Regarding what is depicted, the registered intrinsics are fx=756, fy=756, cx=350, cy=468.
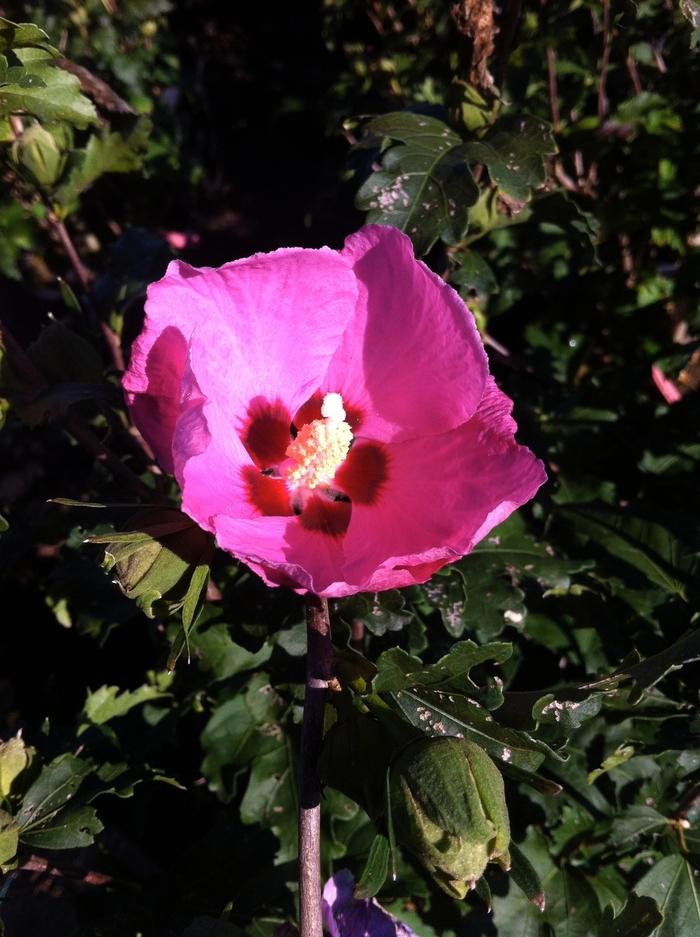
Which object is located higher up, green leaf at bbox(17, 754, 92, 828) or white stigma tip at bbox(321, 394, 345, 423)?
white stigma tip at bbox(321, 394, 345, 423)

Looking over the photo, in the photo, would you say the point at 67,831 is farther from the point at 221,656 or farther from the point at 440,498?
the point at 440,498

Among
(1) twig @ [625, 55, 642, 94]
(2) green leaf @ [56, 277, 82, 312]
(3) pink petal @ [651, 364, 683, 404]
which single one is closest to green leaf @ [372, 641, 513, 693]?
(2) green leaf @ [56, 277, 82, 312]

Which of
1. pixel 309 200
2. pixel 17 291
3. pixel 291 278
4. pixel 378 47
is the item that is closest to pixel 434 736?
pixel 291 278

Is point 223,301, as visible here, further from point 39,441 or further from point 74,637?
point 39,441

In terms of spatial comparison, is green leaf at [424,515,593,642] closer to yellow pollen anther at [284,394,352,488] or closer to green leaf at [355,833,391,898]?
yellow pollen anther at [284,394,352,488]

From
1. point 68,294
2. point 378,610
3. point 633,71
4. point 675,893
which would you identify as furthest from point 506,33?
point 675,893

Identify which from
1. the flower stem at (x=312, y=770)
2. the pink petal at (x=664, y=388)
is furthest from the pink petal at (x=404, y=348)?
the pink petal at (x=664, y=388)

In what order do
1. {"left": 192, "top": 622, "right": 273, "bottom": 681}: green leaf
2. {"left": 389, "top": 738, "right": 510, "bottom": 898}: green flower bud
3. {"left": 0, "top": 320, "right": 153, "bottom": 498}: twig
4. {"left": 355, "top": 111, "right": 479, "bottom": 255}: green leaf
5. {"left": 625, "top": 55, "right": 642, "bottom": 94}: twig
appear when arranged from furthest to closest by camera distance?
{"left": 625, "top": 55, "right": 642, "bottom": 94}: twig, {"left": 192, "top": 622, "right": 273, "bottom": 681}: green leaf, {"left": 355, "top": 111, "right": 479, "bottom": 255}: green leaf, {"left": 0, "top": 320, "right": 153, "bottom": 498}: twig, {"left": 389, "top": 738, "right": 510, "bottom": 898}: green flower bud
